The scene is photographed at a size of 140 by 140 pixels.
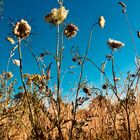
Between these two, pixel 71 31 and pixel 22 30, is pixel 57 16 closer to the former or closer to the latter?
pixel 71 31

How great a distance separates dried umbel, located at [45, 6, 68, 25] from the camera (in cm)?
326

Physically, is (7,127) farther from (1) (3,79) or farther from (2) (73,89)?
(1) (3,79)

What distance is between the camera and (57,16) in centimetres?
326

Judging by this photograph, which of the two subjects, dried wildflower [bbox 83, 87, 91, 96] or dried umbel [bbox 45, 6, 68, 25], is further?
→ dried wildflower [bbox 83, 87, 91, 96]

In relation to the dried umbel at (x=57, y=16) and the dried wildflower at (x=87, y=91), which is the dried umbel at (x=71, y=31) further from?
the dried wildflower at (x=87, y=91)

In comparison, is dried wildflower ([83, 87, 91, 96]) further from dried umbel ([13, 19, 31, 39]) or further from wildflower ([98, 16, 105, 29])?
dried umbel ([13, 19, 31, 39])

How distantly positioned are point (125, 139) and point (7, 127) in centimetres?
140

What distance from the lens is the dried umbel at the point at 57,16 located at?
128 inches

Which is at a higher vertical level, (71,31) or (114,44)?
(114,44)

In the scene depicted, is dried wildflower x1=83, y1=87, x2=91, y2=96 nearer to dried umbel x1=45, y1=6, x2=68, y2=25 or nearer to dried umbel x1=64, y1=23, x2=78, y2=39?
dried umbel x1=64, y1=23, x2=78, y2=39

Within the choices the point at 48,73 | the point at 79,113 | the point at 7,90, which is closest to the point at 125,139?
the point at 48,73

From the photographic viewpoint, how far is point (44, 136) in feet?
9.27

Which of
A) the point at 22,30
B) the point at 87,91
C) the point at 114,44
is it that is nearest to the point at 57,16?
the point at 22,30

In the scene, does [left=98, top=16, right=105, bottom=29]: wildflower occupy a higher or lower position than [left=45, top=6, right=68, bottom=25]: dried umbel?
higher
